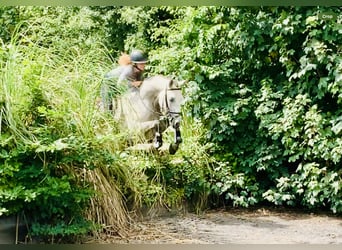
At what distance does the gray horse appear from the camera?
132 inches

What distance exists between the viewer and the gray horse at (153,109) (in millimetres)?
3342

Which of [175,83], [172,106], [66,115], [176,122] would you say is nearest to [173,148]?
[176,122]

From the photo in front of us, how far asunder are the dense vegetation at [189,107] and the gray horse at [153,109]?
0.07 m

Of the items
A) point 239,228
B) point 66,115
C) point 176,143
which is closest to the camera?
point 66,115

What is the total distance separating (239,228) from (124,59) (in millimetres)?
1287

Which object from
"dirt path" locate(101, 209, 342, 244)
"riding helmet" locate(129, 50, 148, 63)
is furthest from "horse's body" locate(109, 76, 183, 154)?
"dirt path" locate(101, 209, 342, 244)

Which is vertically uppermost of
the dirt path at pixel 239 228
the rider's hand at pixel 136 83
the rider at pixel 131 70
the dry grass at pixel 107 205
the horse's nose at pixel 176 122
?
the rider at pixel 131 70

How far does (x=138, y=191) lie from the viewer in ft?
10.9

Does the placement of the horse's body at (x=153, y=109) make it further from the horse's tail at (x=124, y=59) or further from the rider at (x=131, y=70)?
the horse's tail at (x=124, y=59)

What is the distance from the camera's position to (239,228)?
3311 mm

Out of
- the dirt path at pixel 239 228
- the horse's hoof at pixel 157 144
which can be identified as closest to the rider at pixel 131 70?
the horse's hoof at pixel 157 144

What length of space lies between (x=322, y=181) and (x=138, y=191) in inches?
47.6

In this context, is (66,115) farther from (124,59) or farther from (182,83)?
(182,83)

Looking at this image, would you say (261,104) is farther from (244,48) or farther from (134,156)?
(134,156)
